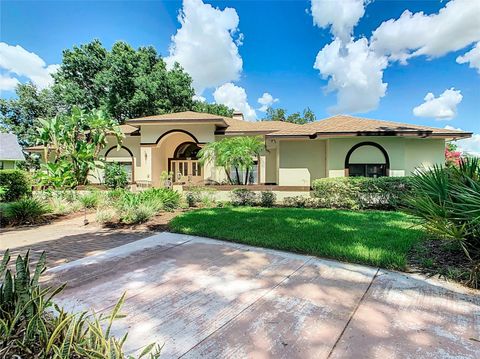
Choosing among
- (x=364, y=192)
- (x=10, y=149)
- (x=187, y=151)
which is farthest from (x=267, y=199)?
(x=10, y=149)

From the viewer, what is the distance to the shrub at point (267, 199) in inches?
502

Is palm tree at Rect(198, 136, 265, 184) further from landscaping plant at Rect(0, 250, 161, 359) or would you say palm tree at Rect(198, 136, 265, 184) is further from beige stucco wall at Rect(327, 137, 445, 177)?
landscaping plant at Rect(0, 250, 161, 359)

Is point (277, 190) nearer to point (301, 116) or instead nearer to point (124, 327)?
point (124, 327)

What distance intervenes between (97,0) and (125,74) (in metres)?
20.6

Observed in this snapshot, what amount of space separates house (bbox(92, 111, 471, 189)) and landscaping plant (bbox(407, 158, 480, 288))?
6684 mm

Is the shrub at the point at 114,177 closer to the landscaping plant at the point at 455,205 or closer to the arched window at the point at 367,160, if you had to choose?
the arched window at the point at 367,160

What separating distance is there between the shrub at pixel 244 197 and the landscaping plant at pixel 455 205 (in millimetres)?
8273

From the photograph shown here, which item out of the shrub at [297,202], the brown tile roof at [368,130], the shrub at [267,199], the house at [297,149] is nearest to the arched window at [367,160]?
the house at [297,149]

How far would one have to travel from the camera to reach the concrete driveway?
2.52m

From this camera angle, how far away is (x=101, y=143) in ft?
43.7

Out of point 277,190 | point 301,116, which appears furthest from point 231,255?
point 301,116

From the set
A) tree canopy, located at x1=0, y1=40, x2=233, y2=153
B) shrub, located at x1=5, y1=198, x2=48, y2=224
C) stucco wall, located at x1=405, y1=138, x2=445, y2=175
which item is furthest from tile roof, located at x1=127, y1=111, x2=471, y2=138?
tree canopy, located at x1=0, y1=40, x2=233, y2=153

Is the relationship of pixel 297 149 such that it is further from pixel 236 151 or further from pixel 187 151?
pixel 187 151

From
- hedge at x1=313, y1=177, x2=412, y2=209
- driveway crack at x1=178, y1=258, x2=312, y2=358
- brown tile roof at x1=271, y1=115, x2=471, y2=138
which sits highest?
brown tile roof at x1=271, y1=115, x2=471, y2=138
